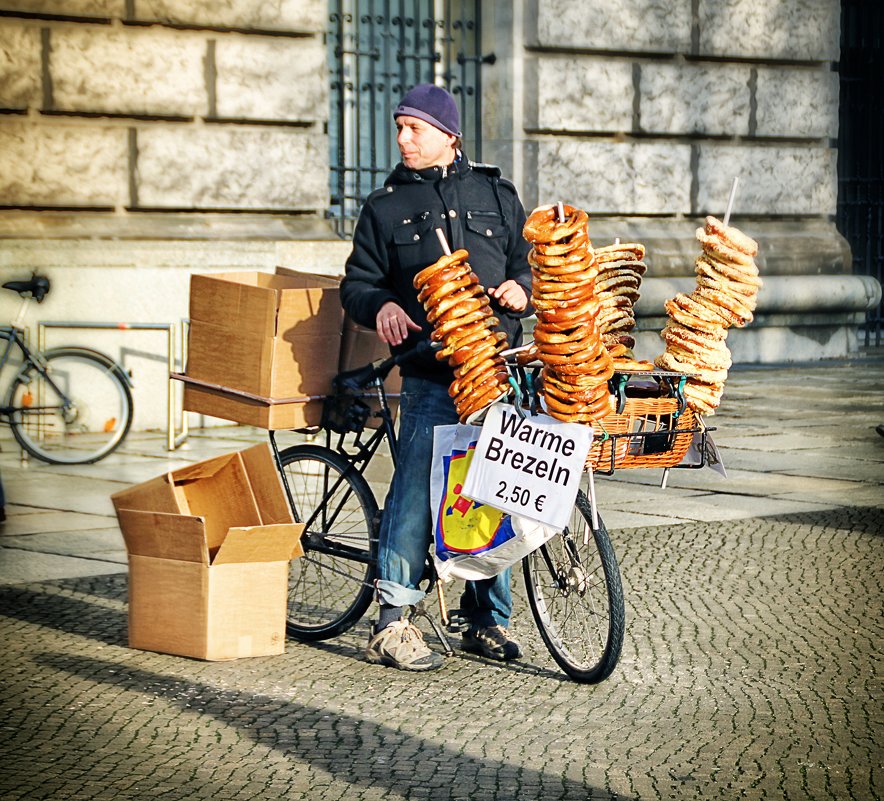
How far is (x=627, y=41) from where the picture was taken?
1327 cm

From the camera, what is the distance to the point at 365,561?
5492 millimetres

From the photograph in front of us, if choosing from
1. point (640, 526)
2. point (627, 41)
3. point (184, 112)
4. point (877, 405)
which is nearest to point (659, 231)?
point (627, 41)

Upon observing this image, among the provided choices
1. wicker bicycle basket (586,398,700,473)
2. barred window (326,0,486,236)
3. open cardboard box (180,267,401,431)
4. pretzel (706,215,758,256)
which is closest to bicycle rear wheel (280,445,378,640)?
open cardboard box (180,267,401,431)

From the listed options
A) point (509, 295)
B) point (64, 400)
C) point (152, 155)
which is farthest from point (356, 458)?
point (152, 155)

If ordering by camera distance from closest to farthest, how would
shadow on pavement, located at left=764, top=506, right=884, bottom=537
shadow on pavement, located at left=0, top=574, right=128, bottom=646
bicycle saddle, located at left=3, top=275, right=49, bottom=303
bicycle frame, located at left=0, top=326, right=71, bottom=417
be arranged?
1. shadow on pavement, located at left=0, top=574, right=128, bottom=646
2. shadow on pavement, located at left=764, top=506, right=884, bottom=537
3. bicycle frame, located at left=0, top=326, right=71, bottom=417
4. bicycle saddle, located at left=3, top=275, right=49, bottom=303

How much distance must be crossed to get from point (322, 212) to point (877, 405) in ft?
14.0

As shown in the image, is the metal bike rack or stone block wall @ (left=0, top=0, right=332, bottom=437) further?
stone block wall @ (left=0, top=0, right=332, bottom=437)

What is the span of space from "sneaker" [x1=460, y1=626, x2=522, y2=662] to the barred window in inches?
275

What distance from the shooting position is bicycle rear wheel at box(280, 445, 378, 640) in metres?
5.59

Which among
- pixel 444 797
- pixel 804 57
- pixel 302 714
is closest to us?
pixel 444 797

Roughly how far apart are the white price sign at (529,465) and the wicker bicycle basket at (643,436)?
0.09 meters

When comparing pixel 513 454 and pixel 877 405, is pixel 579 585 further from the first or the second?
pixel 877 405

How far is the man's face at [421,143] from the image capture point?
527 cm

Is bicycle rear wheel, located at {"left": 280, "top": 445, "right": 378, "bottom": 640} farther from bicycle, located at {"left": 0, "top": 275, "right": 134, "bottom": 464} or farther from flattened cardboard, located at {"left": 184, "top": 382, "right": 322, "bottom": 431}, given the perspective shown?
bicycle, located at {"left": 0, "top": 275, "right": 134, "bottom": 464}
